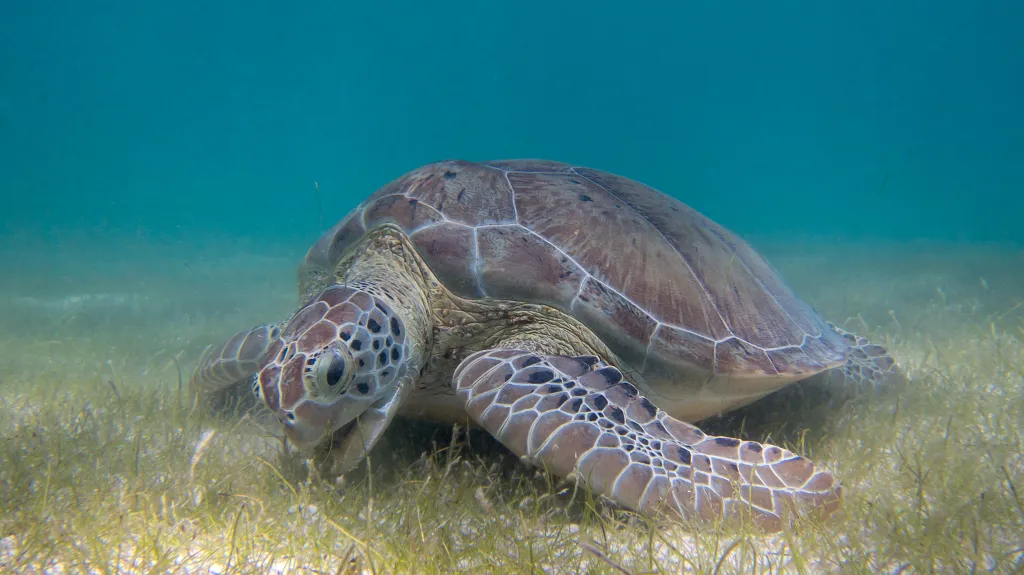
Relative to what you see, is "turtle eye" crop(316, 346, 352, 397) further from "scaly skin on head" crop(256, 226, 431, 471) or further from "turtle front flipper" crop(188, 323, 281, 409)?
"turtle front flipper" crop(188, 323, 281, 409)

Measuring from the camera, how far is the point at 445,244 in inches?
110

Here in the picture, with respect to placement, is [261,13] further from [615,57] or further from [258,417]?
[258,417]

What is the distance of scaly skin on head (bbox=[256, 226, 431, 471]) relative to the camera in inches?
76.0

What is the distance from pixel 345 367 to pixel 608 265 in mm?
1550

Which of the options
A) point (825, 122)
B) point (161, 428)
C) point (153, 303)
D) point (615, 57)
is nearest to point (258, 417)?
point (161, 428)

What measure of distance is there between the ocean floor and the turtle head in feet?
0.74

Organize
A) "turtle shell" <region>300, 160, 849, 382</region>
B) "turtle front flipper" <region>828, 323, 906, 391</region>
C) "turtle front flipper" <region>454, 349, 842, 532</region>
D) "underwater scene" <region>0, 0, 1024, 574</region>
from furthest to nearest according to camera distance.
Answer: "turtle front flipper" <region>828, 323, 906, 391</region>, "turtle shell" <region>300, 160, 849, 382</region>, "turtle front flipper" <region>454, 349, 842, 532</region>, "underwater scene" <region>0, 0, 1024, 574</region>

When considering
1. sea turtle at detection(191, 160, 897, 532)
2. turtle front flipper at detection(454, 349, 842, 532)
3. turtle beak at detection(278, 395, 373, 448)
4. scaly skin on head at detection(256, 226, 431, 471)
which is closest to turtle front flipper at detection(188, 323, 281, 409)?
sea turtle at detection(191, 160, 897, 532)

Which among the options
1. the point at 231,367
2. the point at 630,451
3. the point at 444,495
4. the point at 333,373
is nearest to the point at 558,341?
the point at 630,451

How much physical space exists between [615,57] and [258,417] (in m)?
84.3

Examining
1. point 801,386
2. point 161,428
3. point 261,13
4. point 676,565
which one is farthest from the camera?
point 261,13

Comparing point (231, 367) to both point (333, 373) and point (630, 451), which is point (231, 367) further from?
point (630, 451)

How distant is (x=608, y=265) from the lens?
2822 millimetres

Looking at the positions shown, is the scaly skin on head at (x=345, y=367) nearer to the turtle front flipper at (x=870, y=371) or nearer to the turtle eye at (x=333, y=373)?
the turtle eye at (x=333, y=373)
